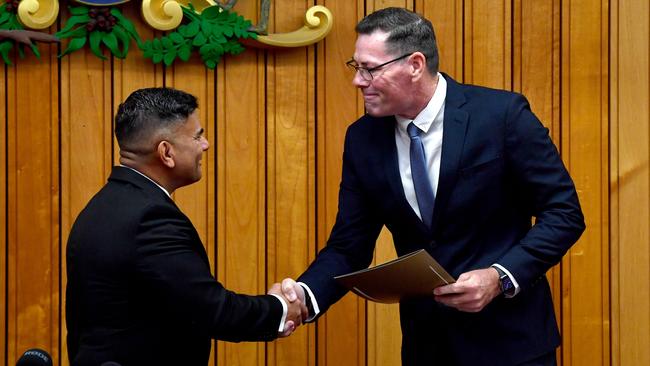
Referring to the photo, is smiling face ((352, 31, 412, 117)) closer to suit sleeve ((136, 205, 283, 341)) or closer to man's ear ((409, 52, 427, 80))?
man's ear ((409, 52, 427, 80))

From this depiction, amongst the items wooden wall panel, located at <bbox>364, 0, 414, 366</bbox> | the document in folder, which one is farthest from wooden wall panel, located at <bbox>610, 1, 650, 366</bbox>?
the document in folder

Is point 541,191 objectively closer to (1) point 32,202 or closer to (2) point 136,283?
(2) point 136,283

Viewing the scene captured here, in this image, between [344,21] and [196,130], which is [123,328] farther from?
[344,21]

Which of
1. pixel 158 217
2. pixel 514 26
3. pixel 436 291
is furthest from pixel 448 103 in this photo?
pixel 514 26

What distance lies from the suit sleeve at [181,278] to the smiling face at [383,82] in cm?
70

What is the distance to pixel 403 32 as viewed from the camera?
2.91m

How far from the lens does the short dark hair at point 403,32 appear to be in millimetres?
2900

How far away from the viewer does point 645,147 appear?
416 centimetres

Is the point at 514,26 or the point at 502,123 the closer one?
the point at 502,123

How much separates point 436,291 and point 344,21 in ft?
5.57

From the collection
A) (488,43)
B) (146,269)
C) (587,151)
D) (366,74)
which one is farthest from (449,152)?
(587,151)

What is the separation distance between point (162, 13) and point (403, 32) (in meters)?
1.31

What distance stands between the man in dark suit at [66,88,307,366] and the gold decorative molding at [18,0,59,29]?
1284 mm

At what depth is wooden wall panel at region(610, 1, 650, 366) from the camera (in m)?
4.13
